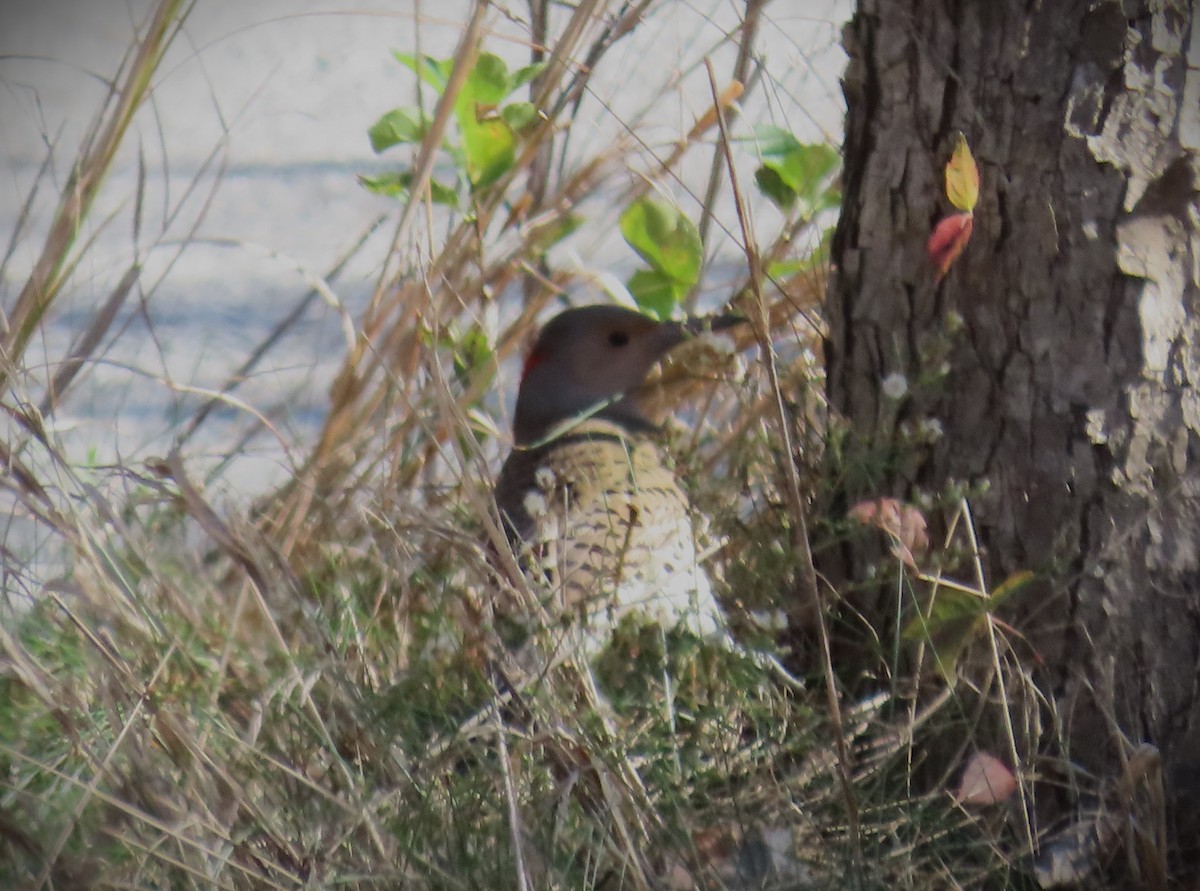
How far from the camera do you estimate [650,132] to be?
14.2ft

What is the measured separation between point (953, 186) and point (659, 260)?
886 millimetres

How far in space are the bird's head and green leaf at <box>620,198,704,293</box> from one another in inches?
11.1

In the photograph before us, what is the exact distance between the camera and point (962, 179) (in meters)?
2.29

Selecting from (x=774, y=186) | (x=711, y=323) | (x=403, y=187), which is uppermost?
(x=403, y=187)

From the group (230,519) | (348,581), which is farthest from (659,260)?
(230,519)

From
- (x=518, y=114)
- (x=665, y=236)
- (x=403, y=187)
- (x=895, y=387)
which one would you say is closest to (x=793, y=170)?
(x=665, y=236)

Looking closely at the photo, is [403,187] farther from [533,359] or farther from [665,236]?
[533,359]

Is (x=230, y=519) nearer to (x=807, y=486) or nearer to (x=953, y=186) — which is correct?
(x=807, y=486)

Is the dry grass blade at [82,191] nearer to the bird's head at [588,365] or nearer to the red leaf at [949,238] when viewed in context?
the bird's head at [588,365]

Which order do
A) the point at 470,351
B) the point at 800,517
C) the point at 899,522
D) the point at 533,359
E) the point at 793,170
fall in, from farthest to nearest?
the point at 533,359 → the point at 470,351 → the point at 793,170 → the point at 899,522 → the point at 800,517

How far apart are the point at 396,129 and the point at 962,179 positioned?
1.21 metres

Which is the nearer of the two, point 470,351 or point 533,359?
point 470,351

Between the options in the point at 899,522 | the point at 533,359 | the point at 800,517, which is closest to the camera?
the point at 800,517

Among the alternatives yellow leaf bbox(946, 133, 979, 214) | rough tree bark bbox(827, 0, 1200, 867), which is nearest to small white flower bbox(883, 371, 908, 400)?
rough tree bark bbox(827, 0, 1200, 867)
